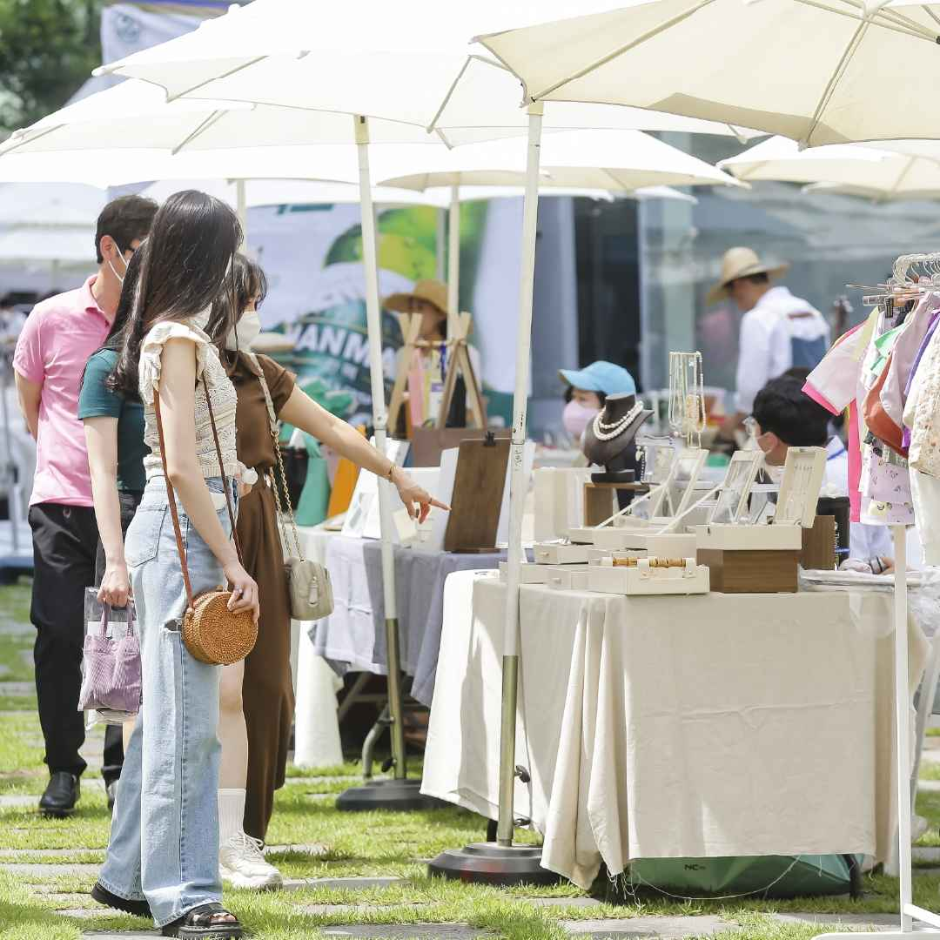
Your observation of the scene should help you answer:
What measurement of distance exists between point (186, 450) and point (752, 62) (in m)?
1.72

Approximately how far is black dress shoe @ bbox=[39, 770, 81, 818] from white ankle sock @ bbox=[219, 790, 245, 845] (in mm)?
1198

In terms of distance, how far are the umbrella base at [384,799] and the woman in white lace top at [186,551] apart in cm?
177

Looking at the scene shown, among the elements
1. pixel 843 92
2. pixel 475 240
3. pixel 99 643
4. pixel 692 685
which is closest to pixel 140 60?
pixel 99 643

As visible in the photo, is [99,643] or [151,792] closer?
[151,792]

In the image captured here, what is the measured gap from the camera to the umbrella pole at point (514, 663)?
184 inches

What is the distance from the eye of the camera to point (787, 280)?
35.0ft

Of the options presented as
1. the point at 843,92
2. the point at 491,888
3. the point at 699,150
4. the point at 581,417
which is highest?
the point at 699,150

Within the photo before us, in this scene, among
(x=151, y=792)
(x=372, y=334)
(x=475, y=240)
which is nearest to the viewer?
(x=151, y=792)

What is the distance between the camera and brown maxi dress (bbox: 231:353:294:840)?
4773 millimetres

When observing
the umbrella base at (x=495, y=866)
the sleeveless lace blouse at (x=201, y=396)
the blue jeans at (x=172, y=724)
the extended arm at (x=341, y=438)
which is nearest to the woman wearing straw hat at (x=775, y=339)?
the extended arm at (x=341, y=438)

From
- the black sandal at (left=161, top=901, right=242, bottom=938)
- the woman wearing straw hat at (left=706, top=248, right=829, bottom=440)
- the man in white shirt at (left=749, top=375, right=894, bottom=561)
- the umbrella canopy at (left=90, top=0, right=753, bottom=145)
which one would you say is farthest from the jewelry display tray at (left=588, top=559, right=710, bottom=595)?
the woman wearing straw hat at (left=706, top=248, right=829, bottom=440)

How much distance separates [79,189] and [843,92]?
10178mm

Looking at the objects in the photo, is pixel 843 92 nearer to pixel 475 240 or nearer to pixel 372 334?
pixel 372 334

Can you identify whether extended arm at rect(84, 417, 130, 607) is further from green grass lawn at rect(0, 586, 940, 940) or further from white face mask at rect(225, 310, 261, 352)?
green grass lawn at rect(0, 586, 940, 940)
